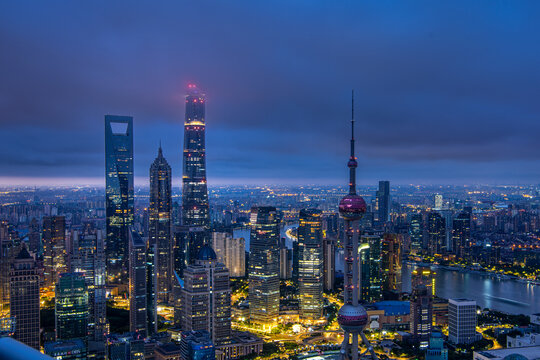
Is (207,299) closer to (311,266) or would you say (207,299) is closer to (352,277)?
(352,277)

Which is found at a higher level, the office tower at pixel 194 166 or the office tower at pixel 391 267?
the office tower at pixel 194 166

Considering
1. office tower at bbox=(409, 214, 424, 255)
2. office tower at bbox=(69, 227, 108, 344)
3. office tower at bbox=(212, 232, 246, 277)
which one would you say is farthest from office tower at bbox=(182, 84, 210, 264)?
office tower at bbox=(409, 214, 424, 255)

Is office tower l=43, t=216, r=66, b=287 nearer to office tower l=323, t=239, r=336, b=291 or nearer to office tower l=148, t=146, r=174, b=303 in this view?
office tower l=148, t=146, r=174, b=303

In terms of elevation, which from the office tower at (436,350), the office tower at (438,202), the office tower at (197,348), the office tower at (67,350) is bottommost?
the office tower at (436,350)

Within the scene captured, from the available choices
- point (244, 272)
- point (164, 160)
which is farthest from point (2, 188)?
point (164, 160)

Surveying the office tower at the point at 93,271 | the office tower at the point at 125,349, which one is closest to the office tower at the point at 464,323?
the office tower at the point at 125,349

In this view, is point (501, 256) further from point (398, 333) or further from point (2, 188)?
point (2, 188)

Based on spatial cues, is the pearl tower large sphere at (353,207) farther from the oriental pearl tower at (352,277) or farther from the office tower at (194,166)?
the office tower at (194,166)

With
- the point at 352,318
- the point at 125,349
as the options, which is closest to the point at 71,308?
the point at 125,349
